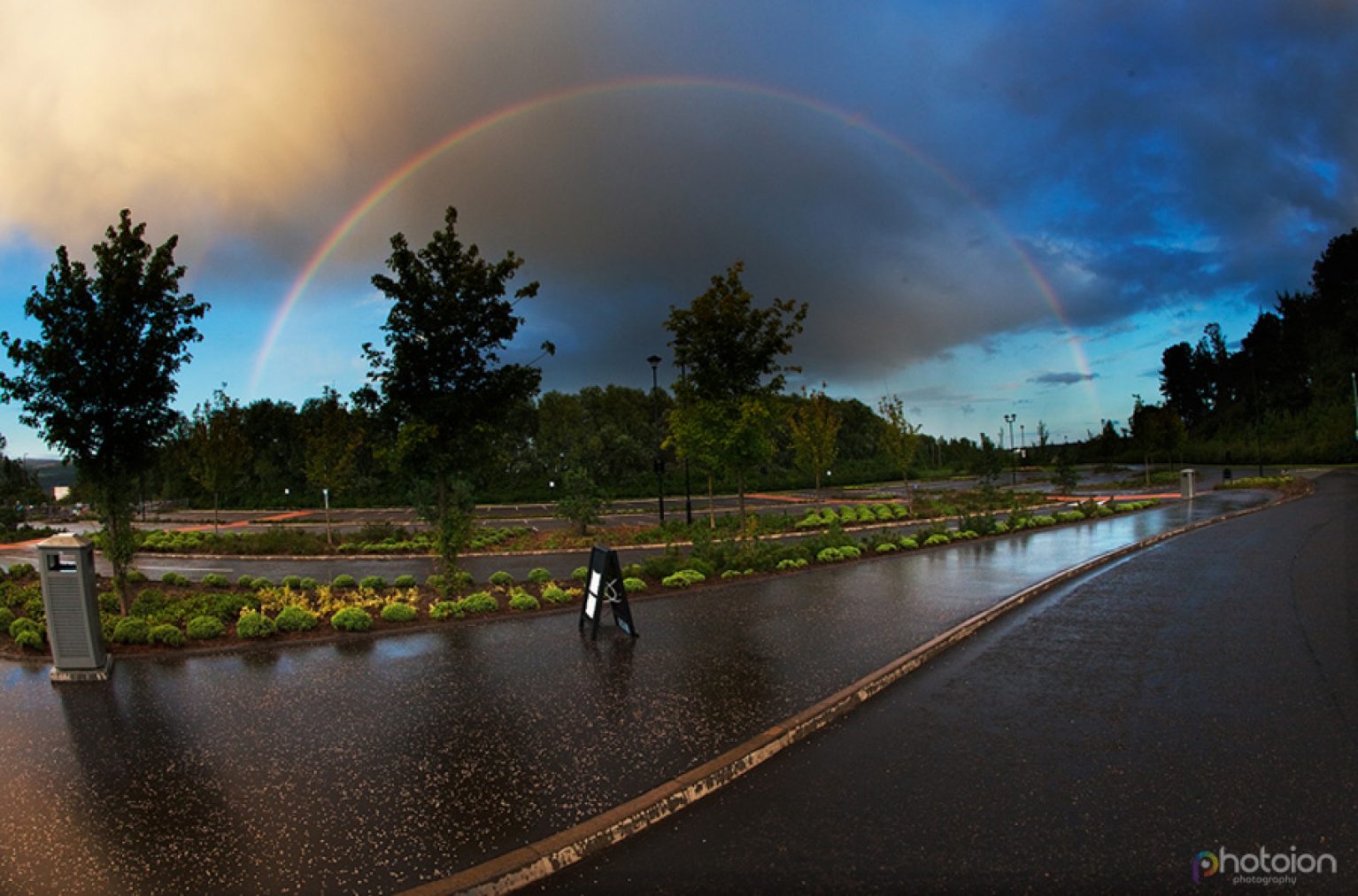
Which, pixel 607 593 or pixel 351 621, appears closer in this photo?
pixel 607 593

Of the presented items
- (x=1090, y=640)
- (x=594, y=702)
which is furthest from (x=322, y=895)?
(x=1090, y=640)

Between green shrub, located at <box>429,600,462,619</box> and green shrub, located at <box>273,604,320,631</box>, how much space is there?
151 cm

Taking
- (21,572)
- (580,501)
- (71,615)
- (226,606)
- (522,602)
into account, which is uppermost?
(580,501)

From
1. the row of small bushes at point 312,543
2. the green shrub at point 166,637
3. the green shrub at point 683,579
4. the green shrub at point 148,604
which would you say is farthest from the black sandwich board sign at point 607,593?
the row of small bushes at point 312,543

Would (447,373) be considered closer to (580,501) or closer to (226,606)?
(226,606)

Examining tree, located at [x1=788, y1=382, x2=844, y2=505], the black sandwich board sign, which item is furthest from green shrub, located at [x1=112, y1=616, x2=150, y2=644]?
tree, located at [x1=788, y1=382, x2=844, y2=505]

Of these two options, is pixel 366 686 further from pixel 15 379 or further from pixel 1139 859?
pixel 15 379

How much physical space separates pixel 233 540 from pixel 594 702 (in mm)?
22993

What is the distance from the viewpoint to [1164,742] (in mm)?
5176

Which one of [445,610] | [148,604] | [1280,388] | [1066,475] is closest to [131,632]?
[148,604]

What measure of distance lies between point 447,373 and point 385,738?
709 centimetres

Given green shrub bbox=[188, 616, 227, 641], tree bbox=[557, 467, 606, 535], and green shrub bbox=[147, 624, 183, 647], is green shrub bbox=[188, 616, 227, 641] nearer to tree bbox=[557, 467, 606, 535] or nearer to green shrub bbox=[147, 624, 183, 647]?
green shrub bbox=[147, 624, 183, 647]

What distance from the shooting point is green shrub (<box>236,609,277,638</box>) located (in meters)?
9.32

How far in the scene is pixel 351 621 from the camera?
9625 millimetres
